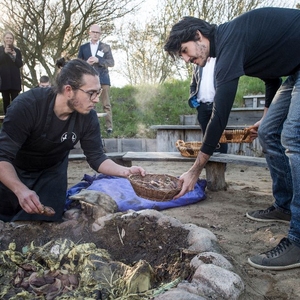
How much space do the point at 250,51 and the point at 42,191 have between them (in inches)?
70.4

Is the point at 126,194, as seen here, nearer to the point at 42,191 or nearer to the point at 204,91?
the point at 42,191

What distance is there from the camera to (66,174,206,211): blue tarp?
358 centimetres

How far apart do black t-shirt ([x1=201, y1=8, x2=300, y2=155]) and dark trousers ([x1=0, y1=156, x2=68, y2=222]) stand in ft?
4.12

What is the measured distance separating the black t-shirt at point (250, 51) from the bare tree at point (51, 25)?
8.73 metres

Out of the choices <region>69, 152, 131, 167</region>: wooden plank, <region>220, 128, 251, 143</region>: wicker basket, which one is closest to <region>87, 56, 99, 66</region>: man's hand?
<region>69, 152, 131, 167</region>: wooden plank

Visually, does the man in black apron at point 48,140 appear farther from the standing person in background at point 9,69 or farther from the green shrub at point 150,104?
the green shrub at point 150,104

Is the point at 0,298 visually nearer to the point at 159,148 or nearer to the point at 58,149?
the point at 58,149

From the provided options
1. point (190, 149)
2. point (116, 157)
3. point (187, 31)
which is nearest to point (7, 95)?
point (116, 157)

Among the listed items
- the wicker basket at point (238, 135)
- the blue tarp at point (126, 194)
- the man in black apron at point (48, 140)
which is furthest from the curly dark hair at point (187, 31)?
the wicker basket at point (238, 135)

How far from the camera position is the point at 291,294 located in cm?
194

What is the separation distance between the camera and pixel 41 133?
2.61 metres

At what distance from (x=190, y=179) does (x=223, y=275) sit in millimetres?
787

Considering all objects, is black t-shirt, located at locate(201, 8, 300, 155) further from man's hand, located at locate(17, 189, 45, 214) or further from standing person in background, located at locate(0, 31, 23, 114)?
standing person in background, located at locate(0, 31, 23, 114)

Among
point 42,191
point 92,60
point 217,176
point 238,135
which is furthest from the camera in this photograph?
point 92,60
